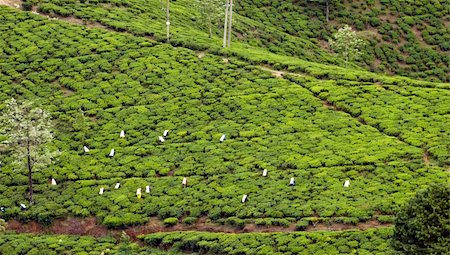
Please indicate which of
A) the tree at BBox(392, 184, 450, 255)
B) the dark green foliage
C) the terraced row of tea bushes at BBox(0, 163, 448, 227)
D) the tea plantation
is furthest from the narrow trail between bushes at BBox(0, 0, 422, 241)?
the dark green foliage

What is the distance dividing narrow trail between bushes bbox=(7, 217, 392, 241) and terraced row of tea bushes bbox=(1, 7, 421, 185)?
19.0 feet

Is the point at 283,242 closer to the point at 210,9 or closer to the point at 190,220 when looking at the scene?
the point at 190,220

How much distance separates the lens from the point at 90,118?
3327 inches

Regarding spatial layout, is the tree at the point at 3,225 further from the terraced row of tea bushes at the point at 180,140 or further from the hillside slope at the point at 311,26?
the hillside slope at the point at 311,26

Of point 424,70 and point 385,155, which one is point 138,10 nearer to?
point 424,70

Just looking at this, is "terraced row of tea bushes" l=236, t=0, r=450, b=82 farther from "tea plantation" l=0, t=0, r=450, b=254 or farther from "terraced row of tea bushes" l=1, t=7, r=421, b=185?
"terraced row of tea bushes" l=1, t=7, r=421, b=185

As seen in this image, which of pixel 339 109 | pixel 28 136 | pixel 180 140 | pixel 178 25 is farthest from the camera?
pixel 178 25

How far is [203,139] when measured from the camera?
78625 mm

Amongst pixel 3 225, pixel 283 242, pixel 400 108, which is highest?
pixel 400 108

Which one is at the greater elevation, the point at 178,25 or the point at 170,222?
the point at 178,25

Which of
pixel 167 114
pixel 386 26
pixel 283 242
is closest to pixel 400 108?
pixel 167 114

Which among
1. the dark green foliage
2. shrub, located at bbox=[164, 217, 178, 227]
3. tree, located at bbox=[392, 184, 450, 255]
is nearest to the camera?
tree, located at bbox=[392, 184, 450, 255]

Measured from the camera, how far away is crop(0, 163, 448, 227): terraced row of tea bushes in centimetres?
6525

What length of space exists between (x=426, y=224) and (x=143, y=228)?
23.9 m
